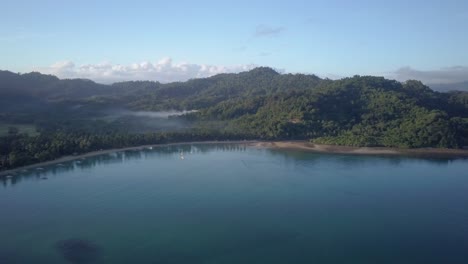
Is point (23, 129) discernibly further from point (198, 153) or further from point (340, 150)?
point (340, 150)

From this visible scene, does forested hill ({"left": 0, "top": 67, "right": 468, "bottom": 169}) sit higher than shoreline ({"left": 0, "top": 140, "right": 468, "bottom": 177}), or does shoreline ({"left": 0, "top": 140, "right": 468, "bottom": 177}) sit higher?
forested hill ({"left": 0, "top": 67, "right": 468, "bottom": 169})

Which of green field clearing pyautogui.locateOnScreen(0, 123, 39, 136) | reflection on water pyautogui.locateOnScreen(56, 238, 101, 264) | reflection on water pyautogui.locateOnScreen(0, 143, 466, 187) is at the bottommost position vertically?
reflection on water pyautogui.locateOnScreen(56, 238, 101, 264)

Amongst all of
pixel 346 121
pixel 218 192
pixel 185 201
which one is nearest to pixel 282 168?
pixel 218 192

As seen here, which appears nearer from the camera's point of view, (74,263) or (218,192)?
(74,263)

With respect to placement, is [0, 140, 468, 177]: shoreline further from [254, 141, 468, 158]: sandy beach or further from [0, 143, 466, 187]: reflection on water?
[0, 143, 466, 187]: reflection on water

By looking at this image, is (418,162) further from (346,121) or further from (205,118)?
(205,118)

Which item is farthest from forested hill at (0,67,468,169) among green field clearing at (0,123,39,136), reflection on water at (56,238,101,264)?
reflection on water at (56,238,101,264)
